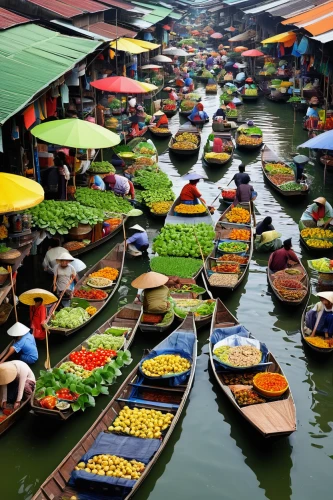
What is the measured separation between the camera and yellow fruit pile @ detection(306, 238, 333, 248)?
44.9 feet

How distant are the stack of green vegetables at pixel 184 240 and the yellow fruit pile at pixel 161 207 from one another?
1627 mm

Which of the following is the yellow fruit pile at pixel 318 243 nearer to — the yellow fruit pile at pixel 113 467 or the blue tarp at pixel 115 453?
the blue tarp at pixel 115 453

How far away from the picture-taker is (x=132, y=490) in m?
6.81

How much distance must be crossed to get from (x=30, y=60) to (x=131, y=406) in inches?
323

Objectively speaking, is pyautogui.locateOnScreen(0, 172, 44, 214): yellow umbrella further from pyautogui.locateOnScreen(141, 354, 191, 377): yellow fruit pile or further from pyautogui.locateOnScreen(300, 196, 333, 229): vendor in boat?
pyautogui.locateOnScreen(300, 196, 333, 229): vendor in boat

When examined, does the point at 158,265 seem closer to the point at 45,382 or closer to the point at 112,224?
the point at 112,224

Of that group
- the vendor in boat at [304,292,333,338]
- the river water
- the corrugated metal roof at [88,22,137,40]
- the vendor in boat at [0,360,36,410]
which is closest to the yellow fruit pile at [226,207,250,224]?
the river water

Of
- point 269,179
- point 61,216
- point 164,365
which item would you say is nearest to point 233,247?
point 61,216

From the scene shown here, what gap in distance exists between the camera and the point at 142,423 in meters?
8.08

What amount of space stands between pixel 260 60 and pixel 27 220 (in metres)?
30.1

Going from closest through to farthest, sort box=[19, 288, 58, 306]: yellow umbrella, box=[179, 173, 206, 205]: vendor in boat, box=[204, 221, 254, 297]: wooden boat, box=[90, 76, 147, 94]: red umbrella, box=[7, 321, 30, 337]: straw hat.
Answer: box=[7, 321, 30, 337]: straw hat, box=[19, 288, 58, 306]: yellow umbrella, box=[204, 221, 254, 297]: wooden boat, box=[179, 173, 206, 205]: vendor in boat, box=[90, 76, 147, 94]: red umbrella

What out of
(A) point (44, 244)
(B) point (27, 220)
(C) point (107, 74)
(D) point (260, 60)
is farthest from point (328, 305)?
(D) point (260, 60)

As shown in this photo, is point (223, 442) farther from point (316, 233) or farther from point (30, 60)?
point (30, 60)

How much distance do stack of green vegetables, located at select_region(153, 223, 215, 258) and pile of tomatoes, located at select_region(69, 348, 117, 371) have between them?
160 inches
